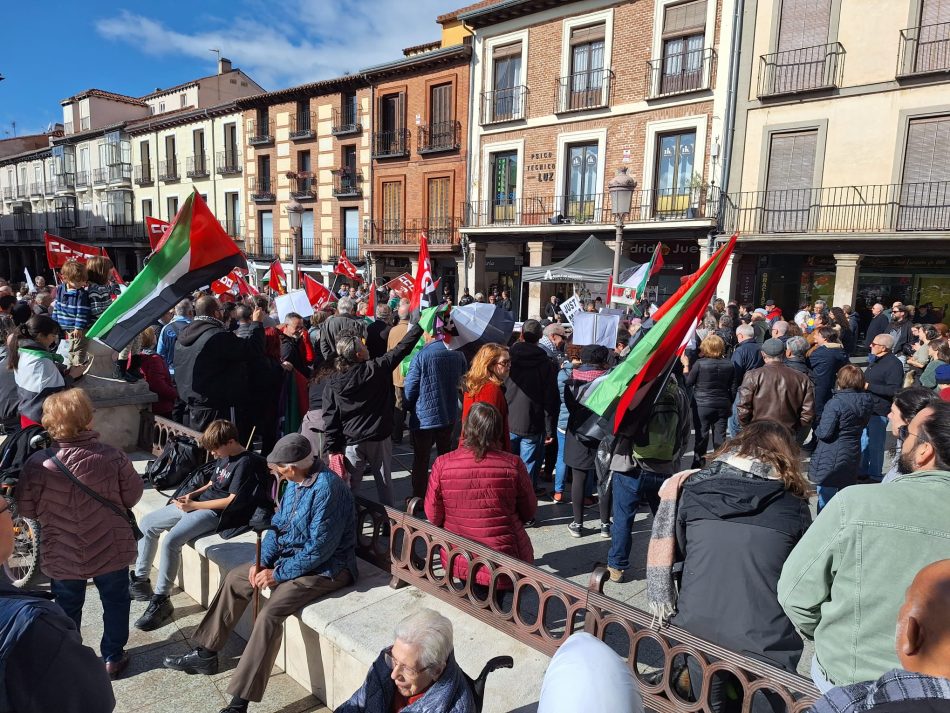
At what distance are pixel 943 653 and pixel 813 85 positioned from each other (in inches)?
653

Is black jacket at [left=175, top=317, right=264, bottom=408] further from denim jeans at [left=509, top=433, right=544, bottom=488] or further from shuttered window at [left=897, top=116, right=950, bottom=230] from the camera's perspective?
shuttered window at [left=897, top=116, right=950, bottom=230]

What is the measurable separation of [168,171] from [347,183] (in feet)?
42.3

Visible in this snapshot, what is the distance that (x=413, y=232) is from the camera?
22984 millimetres

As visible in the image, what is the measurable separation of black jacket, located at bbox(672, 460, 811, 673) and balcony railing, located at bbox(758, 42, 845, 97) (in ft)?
50.7

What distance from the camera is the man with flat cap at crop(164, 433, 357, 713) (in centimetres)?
313

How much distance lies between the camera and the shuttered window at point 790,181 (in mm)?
14617

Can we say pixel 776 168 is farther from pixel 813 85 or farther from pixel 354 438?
pixel 354 438

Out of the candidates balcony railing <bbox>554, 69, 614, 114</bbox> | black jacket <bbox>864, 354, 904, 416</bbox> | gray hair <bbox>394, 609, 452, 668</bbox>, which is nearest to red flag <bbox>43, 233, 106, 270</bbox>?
gray hair <bbox>394, 609, 452, 668</bbox>

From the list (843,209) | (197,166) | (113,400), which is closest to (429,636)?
(113,400)

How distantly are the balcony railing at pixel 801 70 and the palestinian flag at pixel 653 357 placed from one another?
13.6 m

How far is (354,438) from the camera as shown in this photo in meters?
4.73

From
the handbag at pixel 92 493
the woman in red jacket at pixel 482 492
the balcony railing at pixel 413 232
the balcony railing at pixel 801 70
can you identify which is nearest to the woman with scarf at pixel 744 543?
the woman in red jacket at pixel 482 492

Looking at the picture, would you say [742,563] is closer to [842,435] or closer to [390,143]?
[842,435]

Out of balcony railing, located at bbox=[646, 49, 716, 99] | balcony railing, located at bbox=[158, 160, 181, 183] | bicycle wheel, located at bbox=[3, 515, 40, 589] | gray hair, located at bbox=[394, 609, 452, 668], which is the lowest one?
bicycle wheel, located at bbox=[3, 515, 40, 589]
